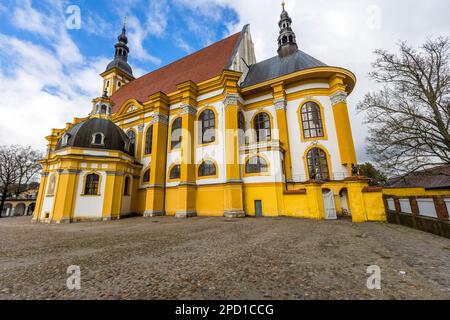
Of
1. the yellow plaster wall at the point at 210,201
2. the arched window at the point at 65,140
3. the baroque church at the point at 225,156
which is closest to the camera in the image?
the baroque church at the point at 225,156

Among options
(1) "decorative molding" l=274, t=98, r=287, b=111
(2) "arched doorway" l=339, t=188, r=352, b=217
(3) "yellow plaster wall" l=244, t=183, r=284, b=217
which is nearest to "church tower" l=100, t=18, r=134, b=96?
(1) "decorative molding" l=274, t=98, r=287, b=111

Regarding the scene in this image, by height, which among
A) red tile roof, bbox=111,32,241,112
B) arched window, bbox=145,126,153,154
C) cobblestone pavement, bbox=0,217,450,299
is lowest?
cobblestone pavement, bbox=0,217,450,299

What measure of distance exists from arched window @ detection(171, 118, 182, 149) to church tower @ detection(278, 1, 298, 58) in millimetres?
12718

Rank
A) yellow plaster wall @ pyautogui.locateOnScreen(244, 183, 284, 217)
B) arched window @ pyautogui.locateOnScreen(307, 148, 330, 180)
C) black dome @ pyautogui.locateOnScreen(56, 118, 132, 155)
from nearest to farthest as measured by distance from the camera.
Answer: yellow plaster wall @ pyautogui.locateOnScreen(244, 183, 284, 217) < arched window @ pyautogui.locateOnScreen(307, 148, 330, 180) < black dome @ pyautogui.locateOnScreen(56, 118, 132, 155)

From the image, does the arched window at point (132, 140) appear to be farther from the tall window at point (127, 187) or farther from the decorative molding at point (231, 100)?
the decorative molding at point (231, 100)

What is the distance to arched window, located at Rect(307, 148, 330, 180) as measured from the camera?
12953 millimetres

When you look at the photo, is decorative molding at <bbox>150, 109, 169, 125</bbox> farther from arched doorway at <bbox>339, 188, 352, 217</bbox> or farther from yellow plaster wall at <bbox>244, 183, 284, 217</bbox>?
arched doorway at <bbox>339, 188, 352, 217</bbox>

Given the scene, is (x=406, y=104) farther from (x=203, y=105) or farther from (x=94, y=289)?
(x=94, y=289)

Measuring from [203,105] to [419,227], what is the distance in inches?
569

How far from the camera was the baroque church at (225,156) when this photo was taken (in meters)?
12.3

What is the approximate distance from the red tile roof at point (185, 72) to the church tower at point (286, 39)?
4.69 m

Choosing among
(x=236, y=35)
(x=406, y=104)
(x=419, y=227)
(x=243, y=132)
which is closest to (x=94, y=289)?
(x=419, y=227)

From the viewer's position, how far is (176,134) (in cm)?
1655

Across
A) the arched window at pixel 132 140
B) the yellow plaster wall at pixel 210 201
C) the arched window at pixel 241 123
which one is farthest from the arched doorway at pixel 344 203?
the arched window at pixel 132 140
